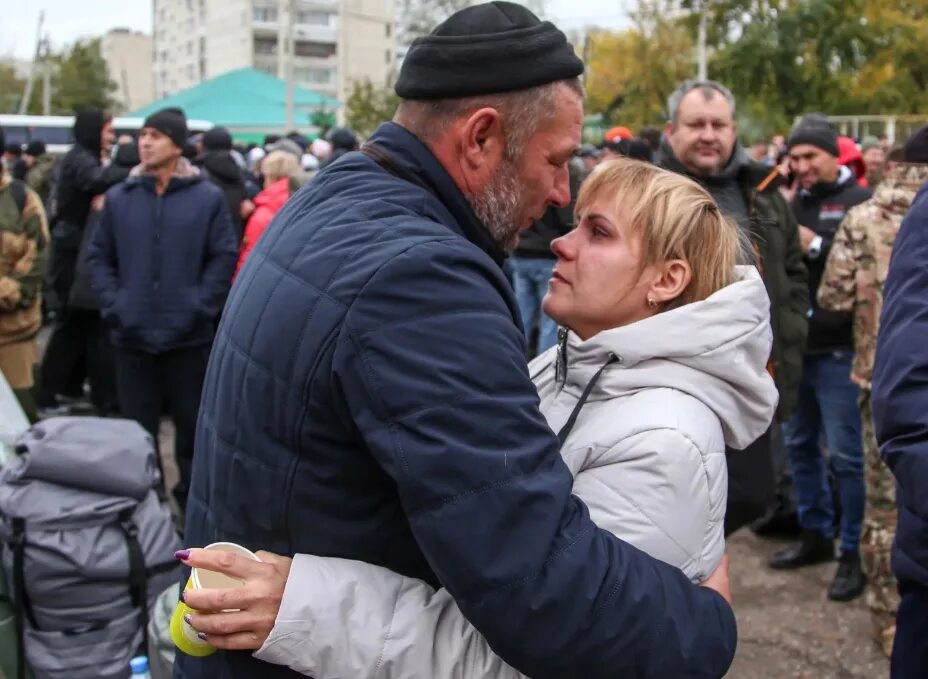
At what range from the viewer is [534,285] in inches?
287

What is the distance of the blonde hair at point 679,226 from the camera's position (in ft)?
6.30

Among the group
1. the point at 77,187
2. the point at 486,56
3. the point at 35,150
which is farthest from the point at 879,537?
the point at 35,150

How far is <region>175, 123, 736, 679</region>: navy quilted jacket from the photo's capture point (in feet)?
4.44

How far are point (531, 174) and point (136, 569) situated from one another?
227cm

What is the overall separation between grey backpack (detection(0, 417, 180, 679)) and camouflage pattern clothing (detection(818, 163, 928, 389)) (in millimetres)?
2759

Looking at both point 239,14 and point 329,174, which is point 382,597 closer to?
point 329,174

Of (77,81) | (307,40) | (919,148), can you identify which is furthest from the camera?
(307,40)

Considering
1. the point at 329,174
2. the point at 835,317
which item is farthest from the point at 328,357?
the point at 835,317

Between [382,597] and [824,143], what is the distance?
4.58m

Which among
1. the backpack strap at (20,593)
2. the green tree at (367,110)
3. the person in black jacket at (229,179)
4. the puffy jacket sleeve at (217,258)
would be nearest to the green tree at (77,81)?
the green tree at (367,110)

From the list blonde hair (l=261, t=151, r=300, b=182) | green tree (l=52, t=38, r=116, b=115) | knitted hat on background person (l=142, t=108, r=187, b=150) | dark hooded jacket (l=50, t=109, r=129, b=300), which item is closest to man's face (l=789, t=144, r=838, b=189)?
knitted hat on background person (l=142, t=108, r=187, b=150)

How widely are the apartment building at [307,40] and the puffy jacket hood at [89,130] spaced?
75.4m

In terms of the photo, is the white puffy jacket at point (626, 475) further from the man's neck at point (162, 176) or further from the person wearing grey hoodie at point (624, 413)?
the man's neck at point (162, 176)

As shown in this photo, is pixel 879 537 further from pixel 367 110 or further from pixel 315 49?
pixel 315 49
